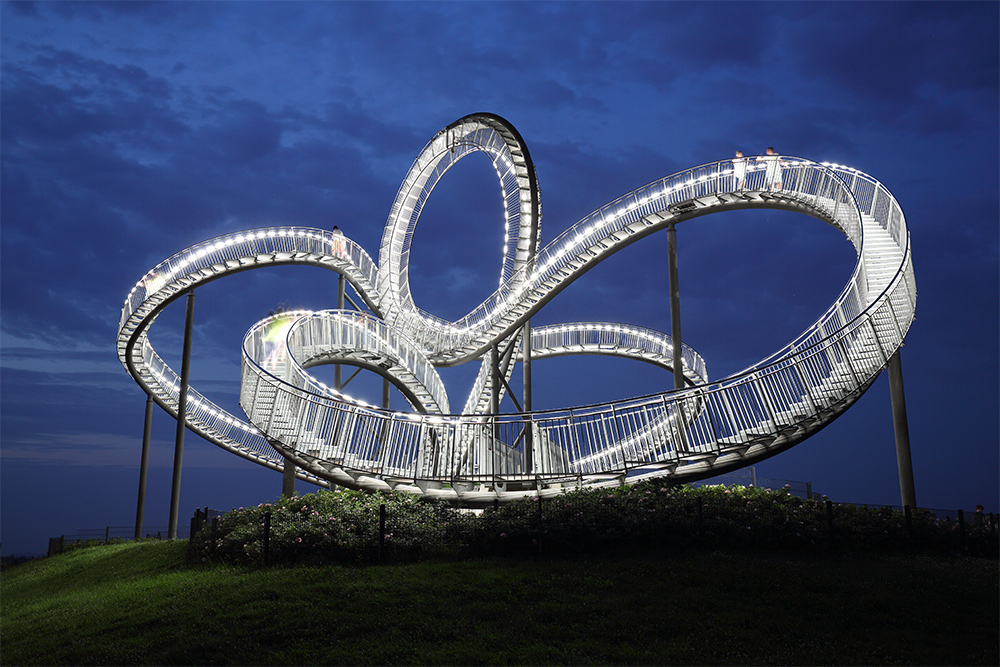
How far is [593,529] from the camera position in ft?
42.9

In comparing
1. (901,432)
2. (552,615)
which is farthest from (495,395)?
(552,615)

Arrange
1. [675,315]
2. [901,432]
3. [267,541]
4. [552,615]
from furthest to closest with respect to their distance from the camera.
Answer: [675,315], [901,432], [267,541], [552,615]

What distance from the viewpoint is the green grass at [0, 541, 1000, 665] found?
8.80m

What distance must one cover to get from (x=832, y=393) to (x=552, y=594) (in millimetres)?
7520

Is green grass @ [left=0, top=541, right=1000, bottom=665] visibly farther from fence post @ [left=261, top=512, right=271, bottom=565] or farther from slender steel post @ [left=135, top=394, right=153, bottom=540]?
slender steel post @ [left=135, top=394, right=153, bottom=540]

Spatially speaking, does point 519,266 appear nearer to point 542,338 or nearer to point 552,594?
point 542,338

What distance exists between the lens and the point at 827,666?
325 inches

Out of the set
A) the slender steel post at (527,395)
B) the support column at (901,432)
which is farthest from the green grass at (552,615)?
the slender steel post at (527,395)

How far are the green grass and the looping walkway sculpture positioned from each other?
138 inches

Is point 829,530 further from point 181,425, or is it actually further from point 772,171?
point 181,425

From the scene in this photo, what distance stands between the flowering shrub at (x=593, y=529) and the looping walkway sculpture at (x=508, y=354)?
169 cm

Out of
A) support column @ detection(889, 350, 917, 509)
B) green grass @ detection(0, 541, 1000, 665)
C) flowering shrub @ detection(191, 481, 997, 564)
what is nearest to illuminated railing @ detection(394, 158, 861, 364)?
support column @ detection(889, 350, 917, 509)

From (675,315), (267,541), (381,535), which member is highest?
(675,315)

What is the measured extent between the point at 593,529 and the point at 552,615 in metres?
3.31
